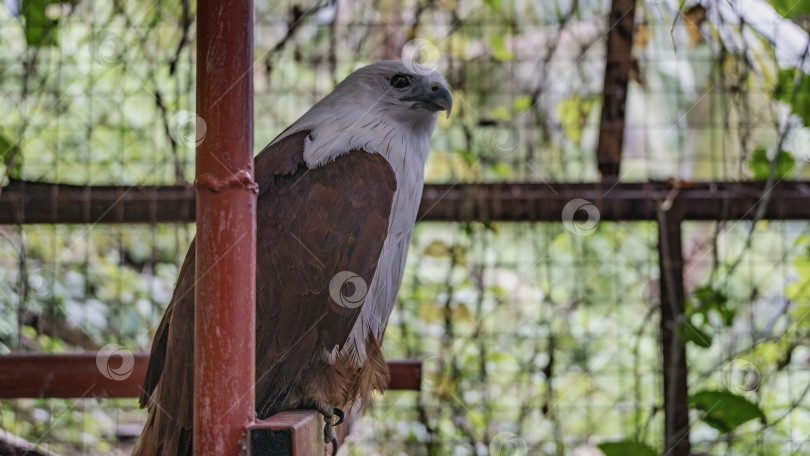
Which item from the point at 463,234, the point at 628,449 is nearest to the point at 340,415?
the point at 628,449

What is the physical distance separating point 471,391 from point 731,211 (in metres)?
1.13

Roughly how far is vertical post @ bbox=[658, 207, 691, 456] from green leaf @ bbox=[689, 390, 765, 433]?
0.21 meters

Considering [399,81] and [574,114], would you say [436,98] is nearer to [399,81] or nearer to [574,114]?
[399,81]

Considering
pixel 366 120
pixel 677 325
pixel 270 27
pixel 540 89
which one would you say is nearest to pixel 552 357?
pixel 677 325


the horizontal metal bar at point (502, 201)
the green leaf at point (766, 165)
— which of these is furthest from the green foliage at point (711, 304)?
the green leaf at point (766, 165)

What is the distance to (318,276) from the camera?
151 centimetres

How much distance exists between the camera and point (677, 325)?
2117mm

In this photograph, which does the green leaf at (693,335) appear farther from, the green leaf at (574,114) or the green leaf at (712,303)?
the green leaf at (574,114)

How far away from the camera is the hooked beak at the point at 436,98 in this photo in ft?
5.98

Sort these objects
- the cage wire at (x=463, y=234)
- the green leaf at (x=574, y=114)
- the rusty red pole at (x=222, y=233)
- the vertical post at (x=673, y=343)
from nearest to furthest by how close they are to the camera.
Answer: the rusty red pole at (x=222, y=233) → the vertical post at (x=673, y=343) → the cage wire at (x=463, y=234) → the green leaf at (x=574, y=114)

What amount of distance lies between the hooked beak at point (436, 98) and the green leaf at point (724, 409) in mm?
941

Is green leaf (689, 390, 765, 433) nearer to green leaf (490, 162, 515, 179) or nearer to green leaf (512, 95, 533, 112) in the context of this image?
green leaf (490, 162, 515, 179)

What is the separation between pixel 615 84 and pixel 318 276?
49.0 inches

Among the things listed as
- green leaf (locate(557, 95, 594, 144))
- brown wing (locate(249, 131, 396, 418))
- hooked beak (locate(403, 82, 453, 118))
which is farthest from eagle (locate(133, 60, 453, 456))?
green leaf (locate(557, 95, 594, 144))
